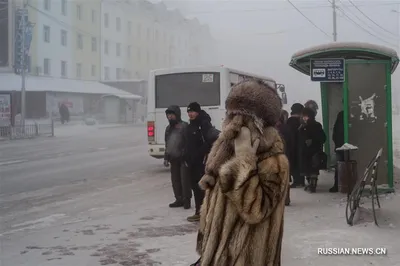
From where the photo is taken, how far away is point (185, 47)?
5962 cm

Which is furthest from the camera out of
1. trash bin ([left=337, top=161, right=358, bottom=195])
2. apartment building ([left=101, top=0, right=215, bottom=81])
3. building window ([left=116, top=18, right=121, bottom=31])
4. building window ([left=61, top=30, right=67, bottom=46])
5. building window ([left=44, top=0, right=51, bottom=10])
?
building window ([left=116, top=18, right=121, bottom=31])

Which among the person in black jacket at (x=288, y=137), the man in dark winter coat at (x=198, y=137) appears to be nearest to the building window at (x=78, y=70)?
the person in black jacket at (x=288, y=137)

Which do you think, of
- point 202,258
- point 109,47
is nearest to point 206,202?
point 202,258

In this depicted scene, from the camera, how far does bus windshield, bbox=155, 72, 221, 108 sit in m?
12.6

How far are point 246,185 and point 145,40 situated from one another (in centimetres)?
5801

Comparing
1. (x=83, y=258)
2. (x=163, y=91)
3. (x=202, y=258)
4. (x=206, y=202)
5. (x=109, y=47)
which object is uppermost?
(x=109, y=47)

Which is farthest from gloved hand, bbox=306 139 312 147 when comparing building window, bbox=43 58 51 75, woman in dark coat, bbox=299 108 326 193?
building window, bbox=43 58 51 75

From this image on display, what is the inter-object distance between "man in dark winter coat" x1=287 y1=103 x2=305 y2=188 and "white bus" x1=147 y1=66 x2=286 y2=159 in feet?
9.86

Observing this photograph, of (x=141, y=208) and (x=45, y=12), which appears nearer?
(x=141, y=208)

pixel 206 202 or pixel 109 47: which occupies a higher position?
pixel 109 47

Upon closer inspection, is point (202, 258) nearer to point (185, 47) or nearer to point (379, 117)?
point (379, 117)

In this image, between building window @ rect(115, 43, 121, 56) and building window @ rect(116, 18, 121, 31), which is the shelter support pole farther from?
building window @ rect(115, 43, 121, 56)

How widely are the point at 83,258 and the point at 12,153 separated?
14.3m

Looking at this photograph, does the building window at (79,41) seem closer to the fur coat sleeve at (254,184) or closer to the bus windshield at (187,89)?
the bus windshield at (187,89)
